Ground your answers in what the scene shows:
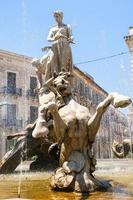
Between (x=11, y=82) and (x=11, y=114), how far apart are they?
322 centimetres

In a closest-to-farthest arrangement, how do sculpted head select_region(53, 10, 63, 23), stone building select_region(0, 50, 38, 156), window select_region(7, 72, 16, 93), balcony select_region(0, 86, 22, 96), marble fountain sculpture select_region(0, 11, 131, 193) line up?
→ marble fountain sculpture select_region(0, 11, 131, 193) < sculpted head select_region(53, 10, 63, 23) < stone building select_region(0, 50, 38, 156) < balcony select_region(0, 86, 22, 96) < window select_region(7, 72, 16, 93)

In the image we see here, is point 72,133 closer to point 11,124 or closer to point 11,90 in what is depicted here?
point 11,124

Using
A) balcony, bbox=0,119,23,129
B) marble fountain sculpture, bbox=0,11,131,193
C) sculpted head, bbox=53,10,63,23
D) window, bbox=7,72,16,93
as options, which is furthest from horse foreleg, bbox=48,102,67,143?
window, bbox=7,72,16,93

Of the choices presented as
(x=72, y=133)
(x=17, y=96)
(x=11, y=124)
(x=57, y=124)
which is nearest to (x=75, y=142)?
(x=72, y=133)

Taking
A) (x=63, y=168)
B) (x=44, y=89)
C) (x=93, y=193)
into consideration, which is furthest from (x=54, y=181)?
(x=44, y=89)

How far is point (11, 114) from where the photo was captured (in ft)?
119

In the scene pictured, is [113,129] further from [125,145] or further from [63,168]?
[63,168]

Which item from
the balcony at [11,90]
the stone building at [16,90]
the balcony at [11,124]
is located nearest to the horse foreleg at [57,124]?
the balcony at [11,124]

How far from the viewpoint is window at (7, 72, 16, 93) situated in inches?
1463

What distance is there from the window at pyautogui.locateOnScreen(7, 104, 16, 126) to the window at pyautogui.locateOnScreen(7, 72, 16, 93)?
4.90ft

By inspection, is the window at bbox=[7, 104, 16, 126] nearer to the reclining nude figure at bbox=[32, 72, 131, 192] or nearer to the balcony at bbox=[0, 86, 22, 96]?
the balcony at bbox=[0, 86, 22, 96]

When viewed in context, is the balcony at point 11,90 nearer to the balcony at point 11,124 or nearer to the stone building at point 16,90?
the stone building at point 16,90

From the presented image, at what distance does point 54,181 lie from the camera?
17.4 feet

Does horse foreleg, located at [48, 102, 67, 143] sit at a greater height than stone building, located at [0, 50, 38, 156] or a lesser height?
lesser
